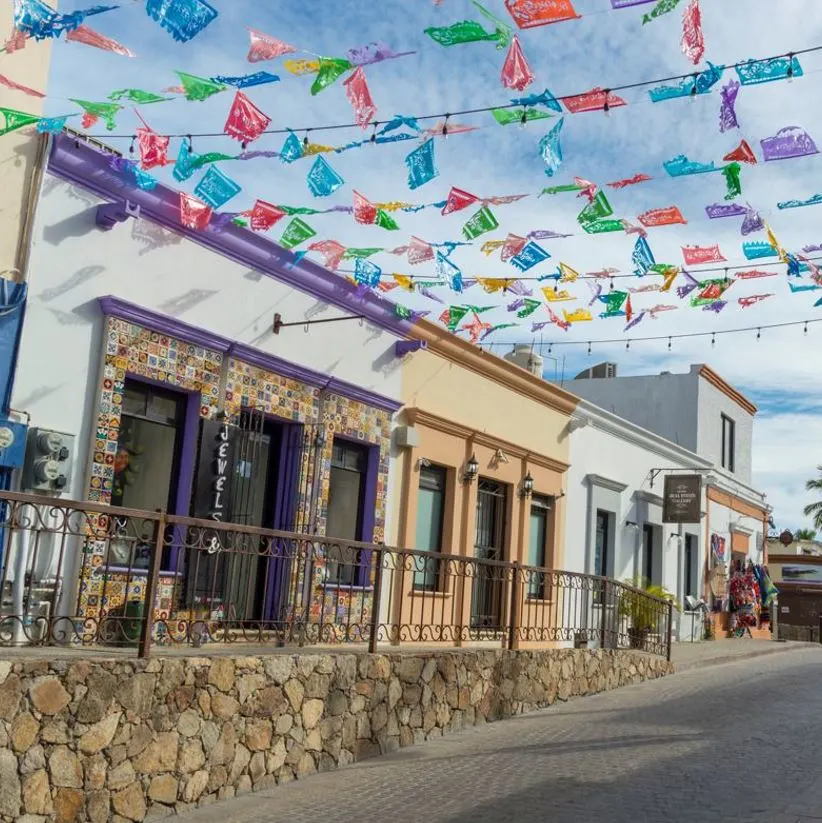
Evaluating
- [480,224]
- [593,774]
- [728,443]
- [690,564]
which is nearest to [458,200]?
[480,224]

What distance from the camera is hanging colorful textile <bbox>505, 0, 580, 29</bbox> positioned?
6.52 metres

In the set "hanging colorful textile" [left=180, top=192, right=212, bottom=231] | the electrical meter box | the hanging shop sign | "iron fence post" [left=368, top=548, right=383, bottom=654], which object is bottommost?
"iron fence post" [left=368, top=548, right=383, bottom=654]

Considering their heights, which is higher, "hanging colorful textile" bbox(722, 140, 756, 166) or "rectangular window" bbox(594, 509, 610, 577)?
"hanging colorful textile" bbox(722, 140, 756, 166)

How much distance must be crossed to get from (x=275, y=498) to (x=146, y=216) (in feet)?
11.2

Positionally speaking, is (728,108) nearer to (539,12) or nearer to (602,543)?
(539,12)

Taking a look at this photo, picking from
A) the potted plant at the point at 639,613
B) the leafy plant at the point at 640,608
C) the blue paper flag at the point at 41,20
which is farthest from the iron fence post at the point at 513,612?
the blue paper flag at the point at 41,20

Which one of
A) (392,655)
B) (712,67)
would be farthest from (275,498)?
(712,67)

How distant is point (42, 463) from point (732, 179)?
20.3 ft

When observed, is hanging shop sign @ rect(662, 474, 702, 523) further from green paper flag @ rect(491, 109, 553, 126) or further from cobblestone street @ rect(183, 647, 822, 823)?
green paper flag @ rect(491, 109, 553, 126)

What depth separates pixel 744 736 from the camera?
30.5 ft

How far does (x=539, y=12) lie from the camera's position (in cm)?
658

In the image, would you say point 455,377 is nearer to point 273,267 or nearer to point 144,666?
point 273,267

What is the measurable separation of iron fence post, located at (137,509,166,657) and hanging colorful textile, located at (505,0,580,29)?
402cm

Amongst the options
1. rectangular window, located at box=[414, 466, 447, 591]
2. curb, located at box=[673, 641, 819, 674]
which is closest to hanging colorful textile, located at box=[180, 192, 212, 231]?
rectangular window, located at box=[414, 466, 447, 591]
